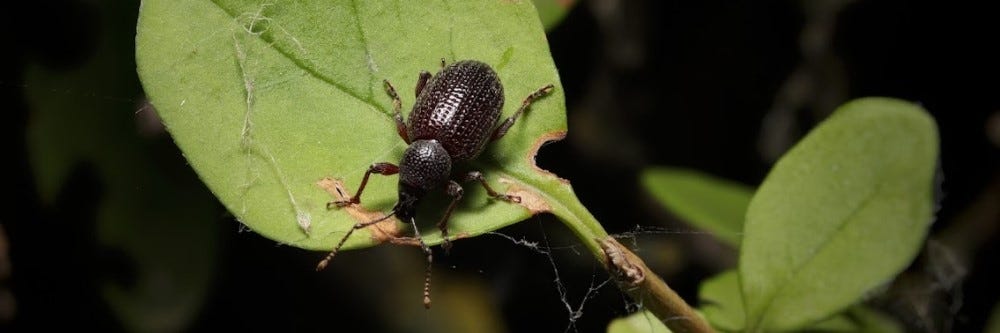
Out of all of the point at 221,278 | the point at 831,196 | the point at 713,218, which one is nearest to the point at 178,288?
the point at 221,278

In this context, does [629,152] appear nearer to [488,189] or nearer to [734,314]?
[734,314]

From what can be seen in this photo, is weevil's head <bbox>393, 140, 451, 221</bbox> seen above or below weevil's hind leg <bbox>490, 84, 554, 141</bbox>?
below

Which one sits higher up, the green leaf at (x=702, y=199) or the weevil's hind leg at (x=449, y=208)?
the weevil's hind leg at (x=449, y=208)

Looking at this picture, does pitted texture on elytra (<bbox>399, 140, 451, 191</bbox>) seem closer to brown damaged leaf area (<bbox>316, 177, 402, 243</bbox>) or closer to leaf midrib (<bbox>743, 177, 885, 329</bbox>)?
brown damaged leaf area (<bbox>316, 177, 402, 243</bbox>)

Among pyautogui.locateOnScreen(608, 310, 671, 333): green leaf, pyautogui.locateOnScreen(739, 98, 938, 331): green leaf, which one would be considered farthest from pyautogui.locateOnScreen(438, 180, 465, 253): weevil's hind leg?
pyautogui.locateOnScreen(739, 98, 938, 331): green leaf

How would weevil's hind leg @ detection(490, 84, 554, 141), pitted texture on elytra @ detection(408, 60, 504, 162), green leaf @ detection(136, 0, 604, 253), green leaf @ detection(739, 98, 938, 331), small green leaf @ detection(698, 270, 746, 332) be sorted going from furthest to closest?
1. small green leaf @ detection(698, 270, 746, 332)
2. pitted texture on elytra @ detection(408, 60, 504, 162)
3. weevil's hind leg @ detection(490, 84, 554, 141)
4. green leaf @ detection(739, 98, 938, 331)
5. green leaf @ detection(136, 0, 604, 253)

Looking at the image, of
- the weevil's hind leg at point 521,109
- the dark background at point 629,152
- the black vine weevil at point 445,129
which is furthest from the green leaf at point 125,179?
the weevil's hind leg at point 521,109

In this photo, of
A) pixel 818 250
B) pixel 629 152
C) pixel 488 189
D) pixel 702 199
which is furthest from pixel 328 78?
pixel 629 152

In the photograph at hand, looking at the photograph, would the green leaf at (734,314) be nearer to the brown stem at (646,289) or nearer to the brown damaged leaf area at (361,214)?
the brown stem at (646,289)
